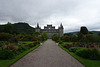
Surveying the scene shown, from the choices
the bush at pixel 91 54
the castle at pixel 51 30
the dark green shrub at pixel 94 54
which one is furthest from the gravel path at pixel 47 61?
the castle at pixel 51 30

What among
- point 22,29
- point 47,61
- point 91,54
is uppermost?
point 22,29

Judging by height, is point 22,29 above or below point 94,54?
above

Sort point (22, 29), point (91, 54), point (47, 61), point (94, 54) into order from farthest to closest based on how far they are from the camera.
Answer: point (22, 29)
point (91, 54)
point (94, 54)
point (47, 61)

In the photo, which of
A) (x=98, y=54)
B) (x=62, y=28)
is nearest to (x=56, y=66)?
(x=98, y=54)

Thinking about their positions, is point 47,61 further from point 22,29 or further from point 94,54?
point 22,29

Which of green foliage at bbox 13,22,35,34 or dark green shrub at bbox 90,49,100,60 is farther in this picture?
green foliage at bbox 13,22,35,34

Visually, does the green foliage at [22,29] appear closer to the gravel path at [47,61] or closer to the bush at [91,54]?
the gravel path at [47,61]

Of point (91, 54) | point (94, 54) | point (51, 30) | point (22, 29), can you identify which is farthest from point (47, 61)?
point (22, 29)

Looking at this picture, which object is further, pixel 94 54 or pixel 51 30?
pixel 51 30

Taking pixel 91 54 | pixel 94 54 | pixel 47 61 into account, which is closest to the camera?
pixel 47 61

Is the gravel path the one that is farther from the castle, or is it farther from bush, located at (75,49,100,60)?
the castle

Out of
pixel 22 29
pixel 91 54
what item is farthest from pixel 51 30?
pixel 91 54

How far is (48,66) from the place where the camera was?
5285 millimetres

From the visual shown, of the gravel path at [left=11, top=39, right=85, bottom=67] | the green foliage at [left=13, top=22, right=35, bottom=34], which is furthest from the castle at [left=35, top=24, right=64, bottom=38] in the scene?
the gravel path at [left=11, top=39, right=85, bottom=67]
